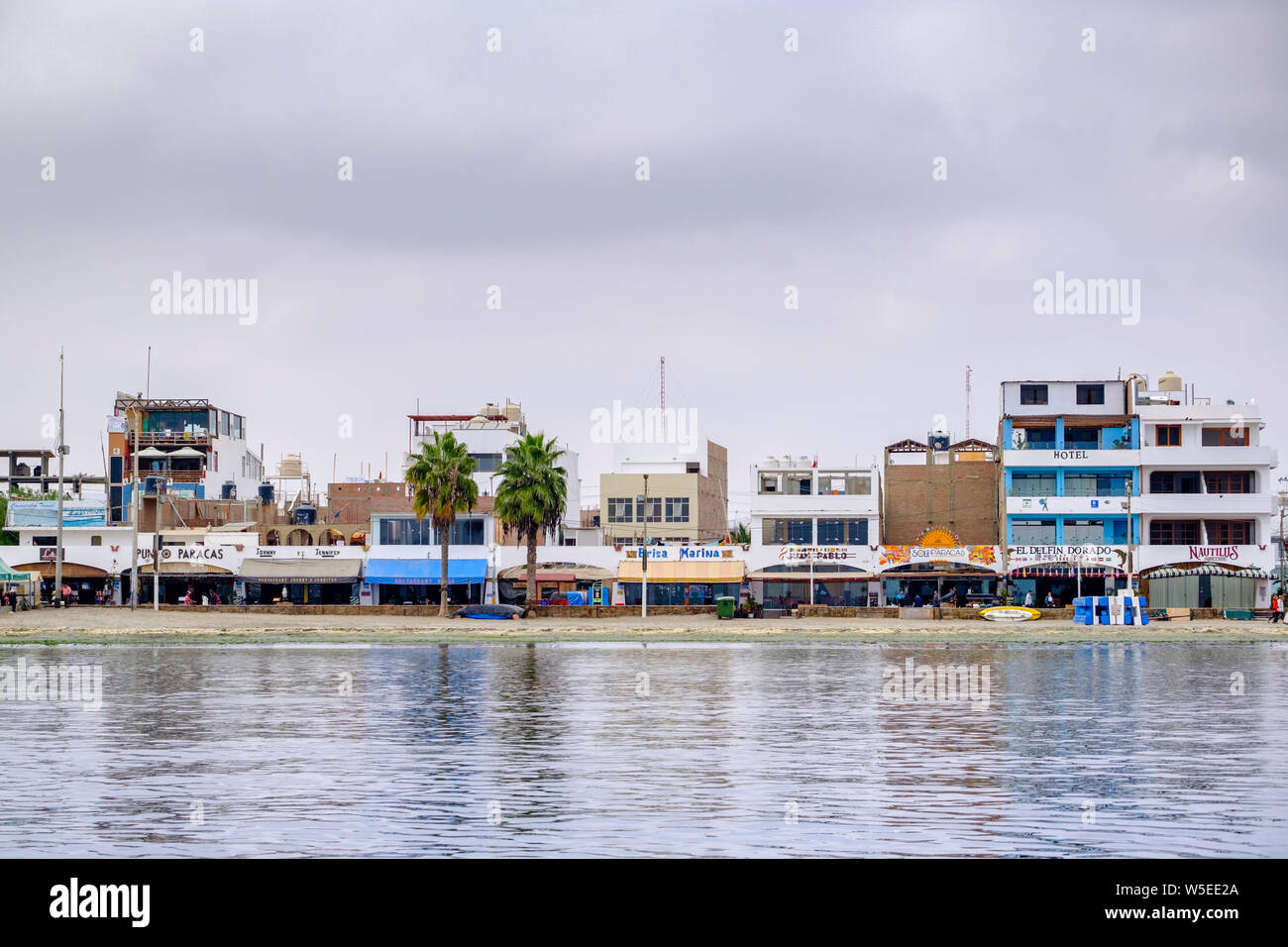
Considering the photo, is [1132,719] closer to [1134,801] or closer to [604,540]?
[1134,801]

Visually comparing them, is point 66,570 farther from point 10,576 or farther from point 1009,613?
point 1009,613

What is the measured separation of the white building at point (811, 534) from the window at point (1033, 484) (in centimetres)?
914

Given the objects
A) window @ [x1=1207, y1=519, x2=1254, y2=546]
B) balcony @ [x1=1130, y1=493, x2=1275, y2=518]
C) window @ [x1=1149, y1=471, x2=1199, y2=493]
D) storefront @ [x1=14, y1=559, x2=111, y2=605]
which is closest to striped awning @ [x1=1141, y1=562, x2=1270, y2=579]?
window @ [x1=1207, y1=519, x2=1254, y2=546]

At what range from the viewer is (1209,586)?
82.1 metres

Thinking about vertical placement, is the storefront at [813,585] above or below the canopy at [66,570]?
below

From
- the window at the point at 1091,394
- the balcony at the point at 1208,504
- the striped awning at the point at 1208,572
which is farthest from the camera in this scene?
the window at the point at 1091,394

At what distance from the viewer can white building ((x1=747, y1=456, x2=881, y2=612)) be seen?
86.3 metres

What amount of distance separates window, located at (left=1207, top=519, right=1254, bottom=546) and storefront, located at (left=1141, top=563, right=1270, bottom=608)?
2.45 meters

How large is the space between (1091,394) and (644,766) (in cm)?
7015

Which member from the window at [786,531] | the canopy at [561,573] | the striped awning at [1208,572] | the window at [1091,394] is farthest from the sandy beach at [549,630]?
the window at [1091,394]

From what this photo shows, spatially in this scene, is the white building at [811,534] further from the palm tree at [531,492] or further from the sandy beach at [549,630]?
the palm tree at [531,492]

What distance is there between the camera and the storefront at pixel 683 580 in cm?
8656
